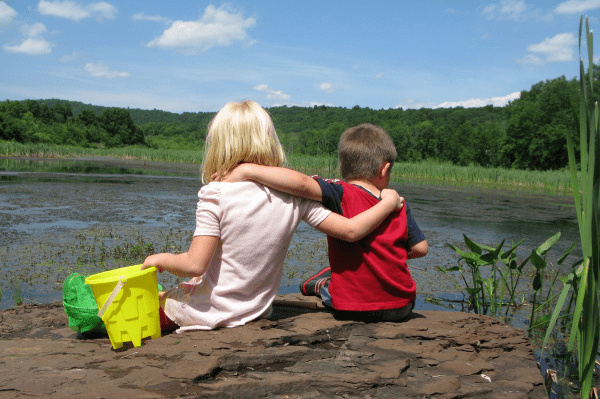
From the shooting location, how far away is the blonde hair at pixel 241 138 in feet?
7.07

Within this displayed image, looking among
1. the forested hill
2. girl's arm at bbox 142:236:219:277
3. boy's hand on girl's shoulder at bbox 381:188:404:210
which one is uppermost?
the forested hill

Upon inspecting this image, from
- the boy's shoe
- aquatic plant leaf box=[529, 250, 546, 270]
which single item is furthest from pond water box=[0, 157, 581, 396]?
the boy's shoe

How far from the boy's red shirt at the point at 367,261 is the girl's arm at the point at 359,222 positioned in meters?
0.11

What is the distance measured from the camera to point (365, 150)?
7.77ft

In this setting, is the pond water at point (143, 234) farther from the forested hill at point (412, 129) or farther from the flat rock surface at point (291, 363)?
the forested hill at point (412, 129)

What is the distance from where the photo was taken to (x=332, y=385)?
186 centimetres

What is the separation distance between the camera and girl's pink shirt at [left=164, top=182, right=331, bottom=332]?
2115mm

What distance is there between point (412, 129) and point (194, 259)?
69.2 metres

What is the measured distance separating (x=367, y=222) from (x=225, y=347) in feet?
2.60

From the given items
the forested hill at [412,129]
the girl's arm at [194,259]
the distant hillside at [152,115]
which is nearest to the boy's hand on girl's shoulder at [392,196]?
the girl's arm at [194,259]

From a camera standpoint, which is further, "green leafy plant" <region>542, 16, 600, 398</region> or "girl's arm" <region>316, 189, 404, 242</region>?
"girl's arm" <region>316, 189, 404, 242</region>

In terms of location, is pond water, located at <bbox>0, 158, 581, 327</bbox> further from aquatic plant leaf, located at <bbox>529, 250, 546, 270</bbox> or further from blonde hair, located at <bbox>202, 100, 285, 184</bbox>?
blonde hair, located at <bbox>202, 100, 285, 184</bbox>

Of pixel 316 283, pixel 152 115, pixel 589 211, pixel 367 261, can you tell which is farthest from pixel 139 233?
pixel 152 115

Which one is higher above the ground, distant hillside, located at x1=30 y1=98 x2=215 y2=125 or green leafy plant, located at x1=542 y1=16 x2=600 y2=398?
distant hillside, located at x1=30 y1=98 x2=215 y2=125
